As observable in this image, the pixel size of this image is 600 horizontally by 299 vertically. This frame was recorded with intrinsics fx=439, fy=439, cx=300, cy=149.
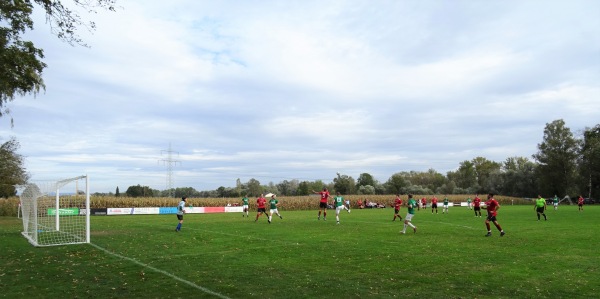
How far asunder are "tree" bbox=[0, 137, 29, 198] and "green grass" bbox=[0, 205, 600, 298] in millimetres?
37233

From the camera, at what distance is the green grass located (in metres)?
9.15

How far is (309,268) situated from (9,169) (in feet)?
170

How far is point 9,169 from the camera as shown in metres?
51.0

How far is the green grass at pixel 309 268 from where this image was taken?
30.0ft

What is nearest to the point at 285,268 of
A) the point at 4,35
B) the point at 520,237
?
the point at 4,35

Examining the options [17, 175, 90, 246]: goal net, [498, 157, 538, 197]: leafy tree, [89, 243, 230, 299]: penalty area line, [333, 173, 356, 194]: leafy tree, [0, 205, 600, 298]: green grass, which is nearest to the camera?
[89, 243, 230, 299]: penalty area line

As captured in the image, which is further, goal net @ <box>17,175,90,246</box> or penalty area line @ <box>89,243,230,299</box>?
goal net @ <box>17,175,90,246</box>

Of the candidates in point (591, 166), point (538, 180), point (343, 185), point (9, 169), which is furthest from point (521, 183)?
point (9, 169)

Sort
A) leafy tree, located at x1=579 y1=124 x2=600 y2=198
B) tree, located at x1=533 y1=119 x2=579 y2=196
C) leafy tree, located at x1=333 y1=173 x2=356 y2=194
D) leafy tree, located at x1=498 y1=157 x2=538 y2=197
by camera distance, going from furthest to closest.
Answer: leafy tree, located at x1=333 y1=173 x2=356 y2=194 < leafy tree, located at x1=498 y1=157 x2=538 y2=197 < tree, located at x1=533 y1=119 x2=579 y2=196 < leafy tree, located at x1=579 y1=124 x2=600 y2=198

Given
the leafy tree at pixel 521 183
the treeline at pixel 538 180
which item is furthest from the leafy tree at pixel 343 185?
the leafy tree at pixel 521 183

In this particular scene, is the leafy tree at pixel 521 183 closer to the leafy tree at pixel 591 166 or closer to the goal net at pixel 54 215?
the leafy tree at pixel 591 166

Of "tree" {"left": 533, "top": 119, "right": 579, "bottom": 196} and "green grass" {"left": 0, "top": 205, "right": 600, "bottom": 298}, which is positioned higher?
"tree" {"left": 533, "top": 119, "right": 579, "bottom": 196}

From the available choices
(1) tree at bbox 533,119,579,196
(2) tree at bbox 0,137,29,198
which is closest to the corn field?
(2) tree at bbox 0,137,29,198

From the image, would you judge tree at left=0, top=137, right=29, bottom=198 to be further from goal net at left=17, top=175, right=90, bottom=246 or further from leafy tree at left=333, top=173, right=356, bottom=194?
leafy tree at left=333, top=173, right=356, bottom=194
